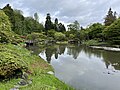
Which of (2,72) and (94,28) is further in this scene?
(94,28)

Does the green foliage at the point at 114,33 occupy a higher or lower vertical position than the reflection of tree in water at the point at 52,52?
higher

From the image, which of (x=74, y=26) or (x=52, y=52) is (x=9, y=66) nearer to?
(x=52, y=52)

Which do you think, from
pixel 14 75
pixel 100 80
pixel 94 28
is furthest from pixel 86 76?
pixel 94 28

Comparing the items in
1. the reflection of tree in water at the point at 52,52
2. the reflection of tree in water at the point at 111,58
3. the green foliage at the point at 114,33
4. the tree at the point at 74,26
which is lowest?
the reflection of tree in water at the point at 111,58

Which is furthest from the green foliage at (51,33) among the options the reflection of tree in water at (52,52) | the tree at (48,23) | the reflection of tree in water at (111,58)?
the reflection of tree in water at (111,58)

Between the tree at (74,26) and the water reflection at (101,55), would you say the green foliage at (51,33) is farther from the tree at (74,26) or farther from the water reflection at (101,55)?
the water reflection at (101,55)

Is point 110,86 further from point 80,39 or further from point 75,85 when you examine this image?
point 80,39

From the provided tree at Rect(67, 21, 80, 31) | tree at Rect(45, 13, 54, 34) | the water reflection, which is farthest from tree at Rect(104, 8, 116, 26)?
the water reflection

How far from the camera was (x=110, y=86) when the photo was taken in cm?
1528

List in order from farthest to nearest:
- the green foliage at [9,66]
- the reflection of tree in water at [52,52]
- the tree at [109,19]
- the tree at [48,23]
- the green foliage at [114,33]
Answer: the tree at [48,23] < the tree at [109,19] < the green foliage at [114,33] < the reflection of tree in water at [52,52] < the green foliage at [9,66]

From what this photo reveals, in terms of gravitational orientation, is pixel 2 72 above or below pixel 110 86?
above

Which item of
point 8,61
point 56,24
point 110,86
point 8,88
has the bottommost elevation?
point 110,86

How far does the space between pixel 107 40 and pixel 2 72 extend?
60146 mm

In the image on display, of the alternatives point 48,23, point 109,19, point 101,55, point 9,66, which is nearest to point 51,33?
point 48,23
